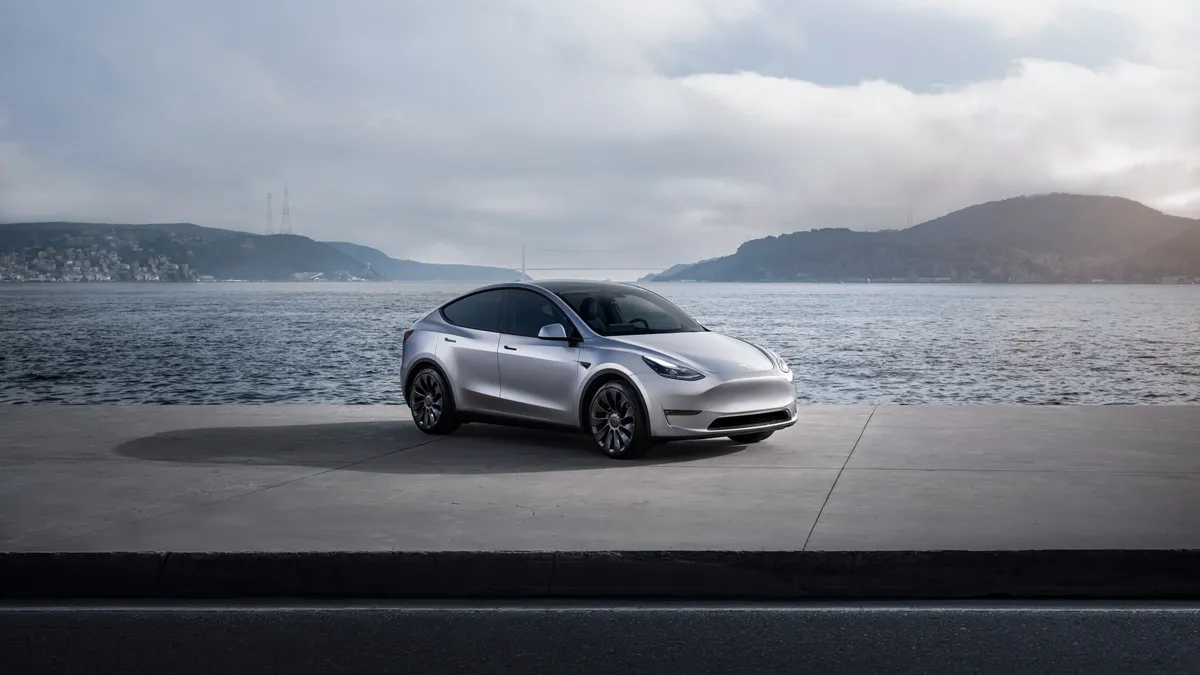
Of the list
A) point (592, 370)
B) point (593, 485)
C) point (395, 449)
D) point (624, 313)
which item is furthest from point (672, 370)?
point (395, 449)

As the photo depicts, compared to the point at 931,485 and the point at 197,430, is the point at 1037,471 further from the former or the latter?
the point at 197,430

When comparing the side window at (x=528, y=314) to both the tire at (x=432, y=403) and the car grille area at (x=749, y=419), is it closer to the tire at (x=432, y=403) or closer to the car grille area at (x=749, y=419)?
the tire at (x=432, y=403)

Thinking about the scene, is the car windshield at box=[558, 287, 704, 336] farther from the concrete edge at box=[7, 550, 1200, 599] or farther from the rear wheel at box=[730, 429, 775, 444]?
the concrete edge at box=[7, 550, 1200, 599]

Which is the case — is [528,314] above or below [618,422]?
above

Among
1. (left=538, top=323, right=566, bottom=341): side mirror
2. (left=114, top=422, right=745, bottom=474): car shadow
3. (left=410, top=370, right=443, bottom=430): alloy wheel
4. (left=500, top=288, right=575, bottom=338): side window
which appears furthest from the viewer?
(left=410, top=370, right=443, bottom=430): alloy wheel

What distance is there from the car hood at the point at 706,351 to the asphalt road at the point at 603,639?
4785mm

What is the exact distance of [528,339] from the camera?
11914 millimetres

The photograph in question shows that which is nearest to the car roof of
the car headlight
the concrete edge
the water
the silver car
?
the silver car

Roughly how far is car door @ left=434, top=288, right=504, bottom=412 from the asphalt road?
19.0 feet

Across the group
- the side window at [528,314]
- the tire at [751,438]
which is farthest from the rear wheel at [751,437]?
the side window at [528,314]

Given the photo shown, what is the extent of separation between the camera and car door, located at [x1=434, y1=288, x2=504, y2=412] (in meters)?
12.1

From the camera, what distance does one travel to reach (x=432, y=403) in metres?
12.7

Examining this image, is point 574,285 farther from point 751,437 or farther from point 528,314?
point 751,437

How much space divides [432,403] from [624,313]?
2219 mm
